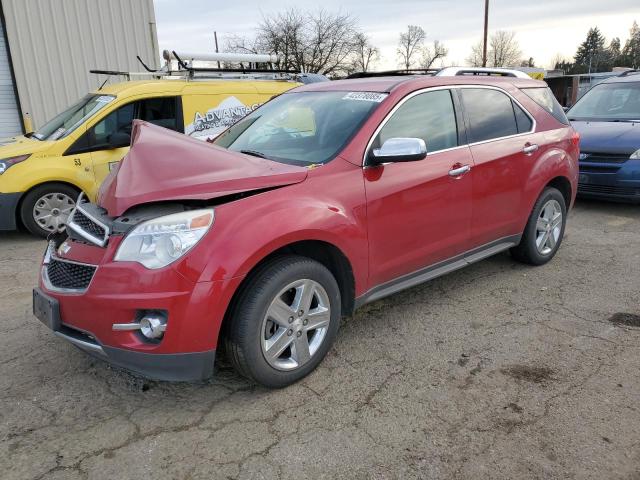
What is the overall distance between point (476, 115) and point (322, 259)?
1.83 metres

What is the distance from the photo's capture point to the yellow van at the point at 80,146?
19.5 ft

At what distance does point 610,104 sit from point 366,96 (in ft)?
20.9

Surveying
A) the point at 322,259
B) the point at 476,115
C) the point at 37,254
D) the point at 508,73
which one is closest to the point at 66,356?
the point at 322,259

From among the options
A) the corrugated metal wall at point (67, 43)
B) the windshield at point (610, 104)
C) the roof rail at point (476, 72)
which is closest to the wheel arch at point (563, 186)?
the roof rail at point (476, 72)

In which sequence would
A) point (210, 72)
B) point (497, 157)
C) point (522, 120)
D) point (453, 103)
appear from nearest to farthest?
point (453, 103)
point (497, 157)
point (522, 120)
point (210, 72)

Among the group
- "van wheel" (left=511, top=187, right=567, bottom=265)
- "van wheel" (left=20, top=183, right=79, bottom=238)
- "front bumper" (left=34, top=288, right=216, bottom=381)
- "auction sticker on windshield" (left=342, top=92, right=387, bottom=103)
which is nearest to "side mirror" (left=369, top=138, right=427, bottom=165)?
"auction sticker on windshield" (left=342, top=92, right=387, bottom=103)

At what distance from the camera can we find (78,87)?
1138 centimetres

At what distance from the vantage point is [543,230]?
15.5 ft

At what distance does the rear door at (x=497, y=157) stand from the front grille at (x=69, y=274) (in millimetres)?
2665

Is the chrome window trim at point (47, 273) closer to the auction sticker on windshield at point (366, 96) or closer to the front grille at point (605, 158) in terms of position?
the auction sticker on windshield at point (366, 96)

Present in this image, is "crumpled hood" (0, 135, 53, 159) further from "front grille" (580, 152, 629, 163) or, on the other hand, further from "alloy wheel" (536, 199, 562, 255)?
"front grille" (580, 152, 629, 163)

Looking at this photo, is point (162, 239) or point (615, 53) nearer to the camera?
point (162, 239)

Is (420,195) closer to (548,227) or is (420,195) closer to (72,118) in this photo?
(548,227)

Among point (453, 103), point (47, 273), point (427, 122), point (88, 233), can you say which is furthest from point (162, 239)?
point (453, 103)
